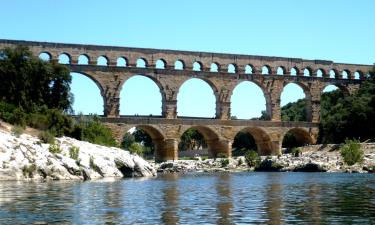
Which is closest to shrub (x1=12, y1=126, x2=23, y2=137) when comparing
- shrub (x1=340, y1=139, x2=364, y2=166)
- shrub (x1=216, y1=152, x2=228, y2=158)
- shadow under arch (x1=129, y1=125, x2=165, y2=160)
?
shrub (x1=340, y1=139, x2=364, y2=166)

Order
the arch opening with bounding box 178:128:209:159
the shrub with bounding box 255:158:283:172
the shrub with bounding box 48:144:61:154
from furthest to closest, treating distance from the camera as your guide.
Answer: the arch opening with bounding box 178:128:209:159, the shrub with bounding box 255:158:283:172, the shrub with bounding box 48:144:61:154

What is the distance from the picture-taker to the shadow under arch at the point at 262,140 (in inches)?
Result: 2461

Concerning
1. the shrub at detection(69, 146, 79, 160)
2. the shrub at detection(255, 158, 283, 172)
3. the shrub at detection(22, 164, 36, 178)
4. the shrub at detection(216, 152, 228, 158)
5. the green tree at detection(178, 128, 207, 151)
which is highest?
the green tree at detection(178, 128, 207, 151)

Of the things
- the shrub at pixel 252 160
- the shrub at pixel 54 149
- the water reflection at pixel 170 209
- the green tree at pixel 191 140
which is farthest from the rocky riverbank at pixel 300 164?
the green tree at pixel 191 140

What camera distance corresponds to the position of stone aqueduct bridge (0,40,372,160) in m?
56.6

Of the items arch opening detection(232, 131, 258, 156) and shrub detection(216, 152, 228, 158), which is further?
arch opening detection(232, 131, 258, 156)

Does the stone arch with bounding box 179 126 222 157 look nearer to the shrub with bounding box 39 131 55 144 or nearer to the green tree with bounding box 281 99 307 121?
the green tree with bounding box 281 99 307 121

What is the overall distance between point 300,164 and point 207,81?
1789 cm

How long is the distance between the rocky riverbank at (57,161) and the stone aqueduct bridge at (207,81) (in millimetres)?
22638

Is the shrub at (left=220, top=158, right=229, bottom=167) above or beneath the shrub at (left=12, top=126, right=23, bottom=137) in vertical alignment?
beneath

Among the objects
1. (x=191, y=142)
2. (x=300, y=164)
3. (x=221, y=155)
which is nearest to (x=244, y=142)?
(x=191, y=142)

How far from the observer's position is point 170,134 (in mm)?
58281

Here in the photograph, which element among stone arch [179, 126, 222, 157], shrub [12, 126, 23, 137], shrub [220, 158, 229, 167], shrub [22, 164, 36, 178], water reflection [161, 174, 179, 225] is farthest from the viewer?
stone arch [179, 126, 222, 157]

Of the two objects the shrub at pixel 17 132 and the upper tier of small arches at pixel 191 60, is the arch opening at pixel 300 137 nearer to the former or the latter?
the upper tier of small arches at pixel 191 60
